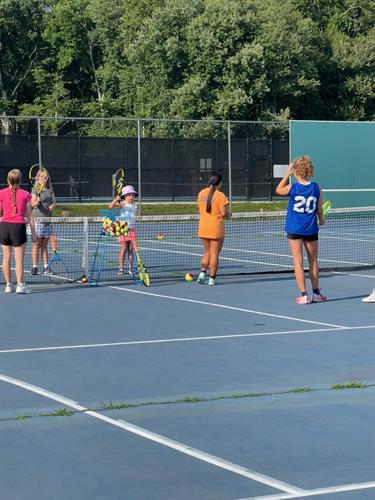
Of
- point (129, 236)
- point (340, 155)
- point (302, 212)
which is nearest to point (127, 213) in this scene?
point (129, 236)

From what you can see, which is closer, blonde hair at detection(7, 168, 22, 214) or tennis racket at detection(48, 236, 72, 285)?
blonde hair at detection(7, 168, 22, 214)

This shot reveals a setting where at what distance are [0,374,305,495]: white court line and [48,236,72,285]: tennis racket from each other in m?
7.80

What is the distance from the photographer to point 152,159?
33.6 metres

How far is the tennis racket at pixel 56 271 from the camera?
16141 mm

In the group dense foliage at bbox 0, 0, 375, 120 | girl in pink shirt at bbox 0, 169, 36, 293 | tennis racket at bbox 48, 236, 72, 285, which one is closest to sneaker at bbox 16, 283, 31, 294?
girl in pink shirt at bbox 0, 169, 36, 293

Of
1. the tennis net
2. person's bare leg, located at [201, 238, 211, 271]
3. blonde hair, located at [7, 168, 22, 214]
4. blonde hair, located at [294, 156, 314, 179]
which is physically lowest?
the tennis net

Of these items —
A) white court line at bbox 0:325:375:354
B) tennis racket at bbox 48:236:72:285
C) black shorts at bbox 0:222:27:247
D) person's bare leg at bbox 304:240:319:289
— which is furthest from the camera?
tennis racket at bbox 48:236:72:285

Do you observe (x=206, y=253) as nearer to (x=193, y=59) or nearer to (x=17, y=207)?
(x=17, y=207)

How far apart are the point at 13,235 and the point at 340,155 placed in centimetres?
1983

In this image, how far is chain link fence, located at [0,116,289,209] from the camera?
103 feet

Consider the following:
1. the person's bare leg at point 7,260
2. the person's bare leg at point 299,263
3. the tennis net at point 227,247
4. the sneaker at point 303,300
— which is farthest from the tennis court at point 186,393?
the tennis net at point 227,247

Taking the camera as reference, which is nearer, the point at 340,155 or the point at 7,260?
the point at 7,260

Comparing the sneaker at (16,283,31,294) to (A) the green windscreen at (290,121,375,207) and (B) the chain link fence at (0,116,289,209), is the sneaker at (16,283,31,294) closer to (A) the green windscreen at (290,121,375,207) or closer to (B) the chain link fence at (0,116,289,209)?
(B) the chain link fence at (0,116,289,209)

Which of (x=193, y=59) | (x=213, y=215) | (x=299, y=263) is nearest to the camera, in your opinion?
(x=299, y=263)
